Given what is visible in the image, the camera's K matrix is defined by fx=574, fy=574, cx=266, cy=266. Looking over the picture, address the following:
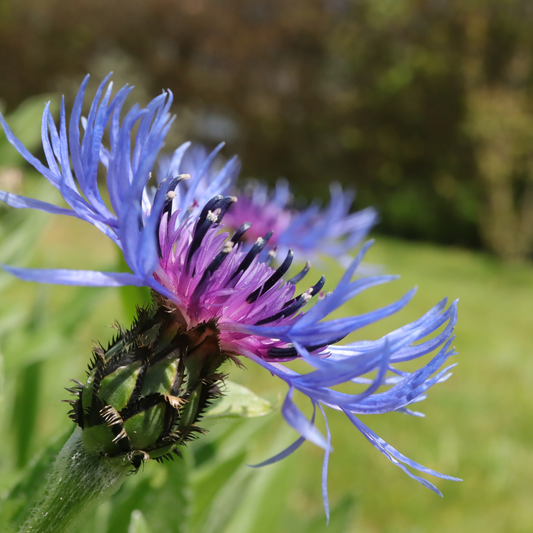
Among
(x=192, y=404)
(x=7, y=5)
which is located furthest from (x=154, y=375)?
(x=7, y=5)

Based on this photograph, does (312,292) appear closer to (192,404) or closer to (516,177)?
(192,404)

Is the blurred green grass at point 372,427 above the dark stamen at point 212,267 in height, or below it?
below

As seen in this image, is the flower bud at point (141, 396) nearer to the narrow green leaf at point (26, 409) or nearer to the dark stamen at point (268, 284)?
the dark stamen at point (268, 284)

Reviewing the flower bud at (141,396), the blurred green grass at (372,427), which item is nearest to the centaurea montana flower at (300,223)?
the blurred green grass at (372,427)

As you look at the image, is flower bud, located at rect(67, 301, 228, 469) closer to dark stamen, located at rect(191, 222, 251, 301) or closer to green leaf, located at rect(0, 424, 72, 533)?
dark stamen, located at rect(191, 222, 251, 301)

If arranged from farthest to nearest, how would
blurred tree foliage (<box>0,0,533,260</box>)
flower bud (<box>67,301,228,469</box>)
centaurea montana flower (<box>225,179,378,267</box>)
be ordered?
1. blurred tree foliage (<box>0,0,533,260</box>)
2. centaurea montana flower (<box>225,179,378,267</box>)
3. flower bud (<box>67,301,228,469</box>)

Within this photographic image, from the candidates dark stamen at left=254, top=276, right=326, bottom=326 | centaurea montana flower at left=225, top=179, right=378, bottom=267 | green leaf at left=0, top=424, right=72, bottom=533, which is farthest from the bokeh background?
dark stamen at left=254, top=276, right=326, bottom=326
